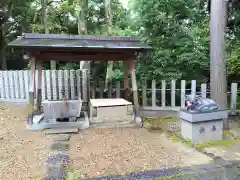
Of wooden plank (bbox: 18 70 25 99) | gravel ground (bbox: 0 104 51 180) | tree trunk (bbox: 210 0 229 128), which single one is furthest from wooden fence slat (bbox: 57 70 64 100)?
tree trunk (bbox: 210 0 229 128)

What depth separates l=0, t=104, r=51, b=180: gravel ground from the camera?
10.7ft

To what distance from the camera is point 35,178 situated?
3.07m

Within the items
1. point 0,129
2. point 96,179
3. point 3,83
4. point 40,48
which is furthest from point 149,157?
point 3,83

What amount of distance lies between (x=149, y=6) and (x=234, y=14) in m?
2.81

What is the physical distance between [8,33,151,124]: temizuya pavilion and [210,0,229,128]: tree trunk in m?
1.55

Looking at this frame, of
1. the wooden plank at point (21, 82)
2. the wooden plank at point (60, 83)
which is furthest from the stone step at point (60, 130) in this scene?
the wooden plank at point (21, 82)

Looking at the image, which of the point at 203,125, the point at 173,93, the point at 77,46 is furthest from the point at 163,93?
the point at 77,46

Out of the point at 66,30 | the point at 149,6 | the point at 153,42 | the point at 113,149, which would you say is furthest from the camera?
the point at 66,30

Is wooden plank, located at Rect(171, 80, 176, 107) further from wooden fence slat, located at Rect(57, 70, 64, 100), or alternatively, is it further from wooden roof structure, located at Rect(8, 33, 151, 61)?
wooden fence slat, located at Rect(57, 70, 64, 100)

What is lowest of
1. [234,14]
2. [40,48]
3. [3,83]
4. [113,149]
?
[113,149]

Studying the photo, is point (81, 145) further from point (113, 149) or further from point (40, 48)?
point (40, 48)

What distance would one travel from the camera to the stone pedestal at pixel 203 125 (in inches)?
173

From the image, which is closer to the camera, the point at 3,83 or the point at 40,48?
the point at 40,48

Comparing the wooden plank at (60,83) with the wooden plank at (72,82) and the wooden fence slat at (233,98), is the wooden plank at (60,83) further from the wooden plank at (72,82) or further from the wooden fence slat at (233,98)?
the wooden fence slat at (233,98)
